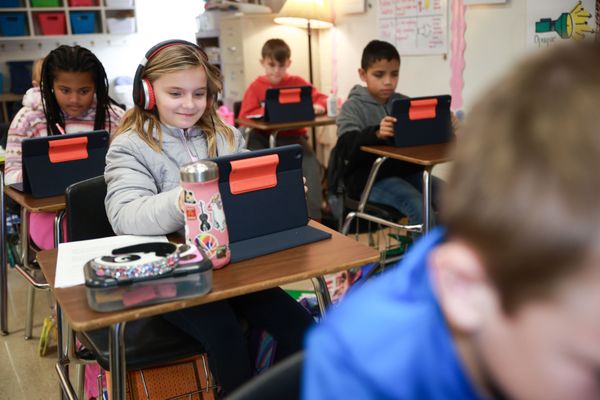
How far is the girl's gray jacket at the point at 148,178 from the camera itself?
55.4 inches

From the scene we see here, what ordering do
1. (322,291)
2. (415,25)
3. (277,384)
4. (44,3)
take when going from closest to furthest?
(277,384)
(322,291)
(415,25)
(44,3)

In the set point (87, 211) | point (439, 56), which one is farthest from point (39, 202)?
point (439, 56)

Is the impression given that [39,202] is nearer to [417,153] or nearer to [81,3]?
[417,153]

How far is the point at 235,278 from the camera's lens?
1.21 m

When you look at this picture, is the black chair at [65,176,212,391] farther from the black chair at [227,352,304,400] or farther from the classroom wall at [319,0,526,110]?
the classroom wall at [319,0,526,110]

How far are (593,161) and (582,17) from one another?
2.86 metres

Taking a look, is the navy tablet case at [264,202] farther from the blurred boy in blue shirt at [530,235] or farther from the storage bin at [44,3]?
the storage bin at [44,3]

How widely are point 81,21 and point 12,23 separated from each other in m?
0.62

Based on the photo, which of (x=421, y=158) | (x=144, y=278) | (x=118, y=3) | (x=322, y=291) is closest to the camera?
(x=144, y=278)

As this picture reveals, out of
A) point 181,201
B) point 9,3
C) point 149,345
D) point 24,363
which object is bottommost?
point 24,363

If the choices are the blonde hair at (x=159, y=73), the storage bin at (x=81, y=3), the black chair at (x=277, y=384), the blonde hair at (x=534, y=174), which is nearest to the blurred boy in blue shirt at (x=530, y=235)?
the blonde hair at (x=534, y=174)

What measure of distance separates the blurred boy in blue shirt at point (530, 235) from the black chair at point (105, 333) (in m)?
1.05

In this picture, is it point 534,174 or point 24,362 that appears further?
point 24,362

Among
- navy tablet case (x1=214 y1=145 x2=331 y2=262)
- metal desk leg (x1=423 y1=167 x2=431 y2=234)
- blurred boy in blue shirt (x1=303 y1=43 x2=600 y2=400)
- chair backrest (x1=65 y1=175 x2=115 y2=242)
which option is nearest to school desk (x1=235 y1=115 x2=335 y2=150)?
metal desk leg (x1=423 y1=167 x2=431 y2=234)
